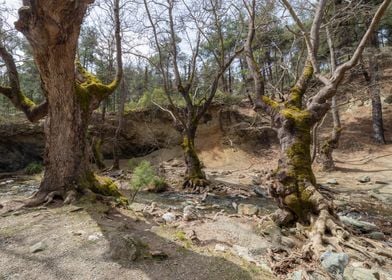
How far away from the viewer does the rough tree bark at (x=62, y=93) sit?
3836 mm

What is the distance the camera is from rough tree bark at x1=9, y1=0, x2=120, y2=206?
151 inches

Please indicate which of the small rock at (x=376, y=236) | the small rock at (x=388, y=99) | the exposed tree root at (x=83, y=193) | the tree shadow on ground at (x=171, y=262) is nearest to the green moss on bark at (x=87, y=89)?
the exposed tree root at (x=83, y=193)

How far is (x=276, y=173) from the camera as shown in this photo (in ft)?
15.9

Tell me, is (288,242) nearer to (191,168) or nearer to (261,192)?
(261,192)

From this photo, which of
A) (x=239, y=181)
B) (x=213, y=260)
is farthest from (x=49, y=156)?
(x=239, y=181)

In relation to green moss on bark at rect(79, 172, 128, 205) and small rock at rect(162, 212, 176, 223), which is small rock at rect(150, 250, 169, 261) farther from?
green moss on bark at rect(79, 172, 128, 205)

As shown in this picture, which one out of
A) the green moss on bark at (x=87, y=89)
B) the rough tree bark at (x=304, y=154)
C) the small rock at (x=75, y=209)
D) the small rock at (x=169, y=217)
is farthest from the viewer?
the green moss on bark at (x=87, y=89)

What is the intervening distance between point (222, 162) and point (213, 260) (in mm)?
10903

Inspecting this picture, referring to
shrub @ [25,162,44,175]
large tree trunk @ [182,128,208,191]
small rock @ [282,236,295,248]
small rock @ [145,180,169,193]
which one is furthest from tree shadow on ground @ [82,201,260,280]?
shrub @ [25,162,44,175]

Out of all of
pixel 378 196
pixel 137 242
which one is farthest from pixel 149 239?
pixel 378 196

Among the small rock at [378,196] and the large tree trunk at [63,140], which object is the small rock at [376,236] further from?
the large tree trunk at [63,140]

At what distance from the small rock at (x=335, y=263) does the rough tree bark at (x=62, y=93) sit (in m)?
4.10

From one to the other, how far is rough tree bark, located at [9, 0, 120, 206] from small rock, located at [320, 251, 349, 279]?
13.5ft

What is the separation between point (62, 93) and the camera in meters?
5.02
